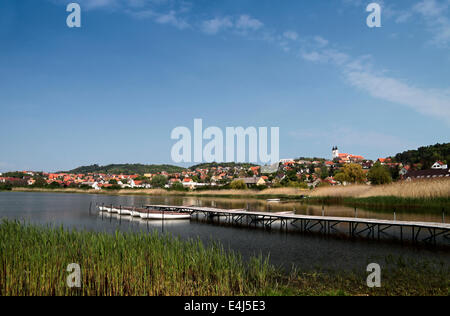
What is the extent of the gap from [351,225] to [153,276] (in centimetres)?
1774

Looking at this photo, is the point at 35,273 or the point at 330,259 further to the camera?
the point at 330,259

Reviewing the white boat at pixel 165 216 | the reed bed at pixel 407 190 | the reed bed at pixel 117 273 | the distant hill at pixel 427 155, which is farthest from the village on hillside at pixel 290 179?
the reed bed at pixel 117 273

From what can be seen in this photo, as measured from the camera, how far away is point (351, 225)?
22.9 metres

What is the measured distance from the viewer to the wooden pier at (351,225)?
18.8 m

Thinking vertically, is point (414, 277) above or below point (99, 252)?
below

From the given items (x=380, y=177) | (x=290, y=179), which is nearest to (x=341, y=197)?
(x=380, y=177)

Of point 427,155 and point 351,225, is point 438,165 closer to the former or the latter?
point 427,155

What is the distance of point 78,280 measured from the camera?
8.32 metres

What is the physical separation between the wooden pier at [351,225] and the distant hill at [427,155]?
245 ft
